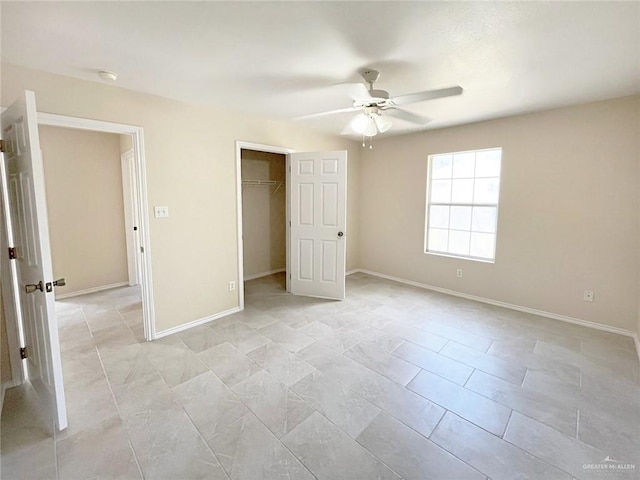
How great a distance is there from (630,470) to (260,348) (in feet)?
8.54

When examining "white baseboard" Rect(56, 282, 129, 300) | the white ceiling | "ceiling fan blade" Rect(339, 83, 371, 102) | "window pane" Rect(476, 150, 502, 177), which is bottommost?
"white baseboard" Rect(56, 282, 129, 300)

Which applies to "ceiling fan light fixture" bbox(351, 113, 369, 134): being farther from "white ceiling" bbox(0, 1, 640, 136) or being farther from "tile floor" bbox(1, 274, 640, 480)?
"tile floor" bbox(1, 274, 640, 480)

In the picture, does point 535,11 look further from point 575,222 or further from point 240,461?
point 240,461

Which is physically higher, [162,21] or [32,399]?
[162,21]

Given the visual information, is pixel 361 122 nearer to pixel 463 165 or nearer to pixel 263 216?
Result: pixel 463 165

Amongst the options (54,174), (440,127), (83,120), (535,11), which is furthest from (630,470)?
(54,174)

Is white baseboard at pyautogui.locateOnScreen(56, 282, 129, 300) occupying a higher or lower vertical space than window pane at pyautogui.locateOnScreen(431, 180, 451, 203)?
lower

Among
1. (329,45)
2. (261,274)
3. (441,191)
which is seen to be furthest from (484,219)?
(261,274)

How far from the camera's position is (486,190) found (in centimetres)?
404

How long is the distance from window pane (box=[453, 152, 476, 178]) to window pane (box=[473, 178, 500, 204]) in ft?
0.62

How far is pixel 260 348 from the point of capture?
9.29 feet

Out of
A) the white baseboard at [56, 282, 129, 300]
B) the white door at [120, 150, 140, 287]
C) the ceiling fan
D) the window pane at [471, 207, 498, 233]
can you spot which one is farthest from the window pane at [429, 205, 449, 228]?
the white baseboard at [56, 282, 129, 300]

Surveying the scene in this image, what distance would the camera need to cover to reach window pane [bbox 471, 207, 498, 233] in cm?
399

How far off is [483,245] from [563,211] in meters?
1.00
